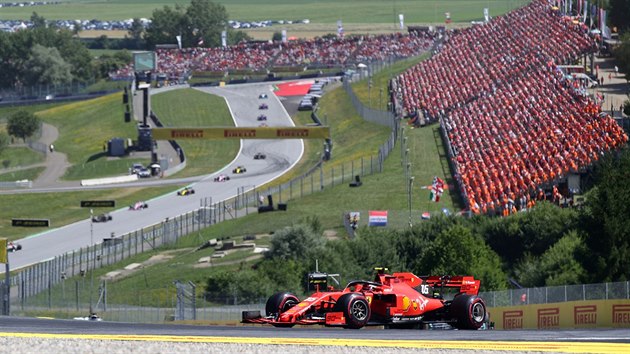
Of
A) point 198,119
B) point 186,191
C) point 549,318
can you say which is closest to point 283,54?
point 198,119

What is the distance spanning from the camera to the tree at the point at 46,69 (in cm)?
18475

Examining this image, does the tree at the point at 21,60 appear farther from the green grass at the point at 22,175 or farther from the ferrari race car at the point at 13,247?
the ferrari race car at the point at 13,247

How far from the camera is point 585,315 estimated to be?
38375 millimetres

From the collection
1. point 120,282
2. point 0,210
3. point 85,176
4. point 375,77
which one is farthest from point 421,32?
point 120,282

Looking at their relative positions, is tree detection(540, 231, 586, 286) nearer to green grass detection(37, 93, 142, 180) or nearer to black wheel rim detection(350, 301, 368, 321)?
black wheel rim detection(350, 301, 368, 321)

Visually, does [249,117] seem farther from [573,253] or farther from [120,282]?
[573,253]

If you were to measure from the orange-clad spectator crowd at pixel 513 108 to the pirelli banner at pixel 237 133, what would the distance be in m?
7.92

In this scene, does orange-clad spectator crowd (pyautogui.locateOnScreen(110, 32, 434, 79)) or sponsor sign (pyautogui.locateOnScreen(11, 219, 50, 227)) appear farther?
orange-clad spectator crowd (pyautogui.locateOnScreen(110, 32, 434, 79))

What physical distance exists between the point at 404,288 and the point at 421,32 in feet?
486

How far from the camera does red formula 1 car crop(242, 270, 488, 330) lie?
31.8 m

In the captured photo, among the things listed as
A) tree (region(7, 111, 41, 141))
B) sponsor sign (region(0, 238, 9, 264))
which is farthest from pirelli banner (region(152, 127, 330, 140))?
sponsor sign (region(0, 238, 9, 264))

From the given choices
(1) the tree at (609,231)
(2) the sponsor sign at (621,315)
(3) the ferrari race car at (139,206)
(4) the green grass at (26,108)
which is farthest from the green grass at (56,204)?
(4) the green grass at (26,108)

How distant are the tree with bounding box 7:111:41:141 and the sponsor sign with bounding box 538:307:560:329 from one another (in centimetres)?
10020

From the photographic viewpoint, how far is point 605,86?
84.7 metres
